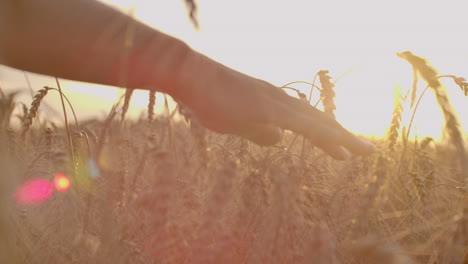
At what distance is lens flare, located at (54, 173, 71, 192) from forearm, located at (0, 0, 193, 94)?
1.79 feet

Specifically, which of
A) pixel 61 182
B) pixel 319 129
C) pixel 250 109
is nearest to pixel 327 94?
pixel 319 129

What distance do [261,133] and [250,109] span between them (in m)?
0.08

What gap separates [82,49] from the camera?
0.89 meters

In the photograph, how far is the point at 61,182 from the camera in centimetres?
145

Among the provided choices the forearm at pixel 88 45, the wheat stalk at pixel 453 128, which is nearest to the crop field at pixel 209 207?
the wheat stalk at pixel 453 128

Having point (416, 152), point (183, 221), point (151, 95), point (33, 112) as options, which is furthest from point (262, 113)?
point (416, 152)

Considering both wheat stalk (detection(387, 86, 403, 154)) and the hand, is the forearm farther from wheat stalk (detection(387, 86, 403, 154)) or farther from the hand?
wheat stalk (detection(387, 86, 403, 154))

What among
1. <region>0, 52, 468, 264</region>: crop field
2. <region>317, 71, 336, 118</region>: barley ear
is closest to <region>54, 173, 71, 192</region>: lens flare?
<region>0, 52, 468, 264</region>: crop field

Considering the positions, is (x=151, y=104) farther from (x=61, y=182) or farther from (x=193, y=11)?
(x=193, y=11)

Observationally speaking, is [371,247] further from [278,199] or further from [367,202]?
[278,199]

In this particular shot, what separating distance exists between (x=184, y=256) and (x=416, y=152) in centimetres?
152

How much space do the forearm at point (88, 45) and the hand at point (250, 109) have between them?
5 centimetres

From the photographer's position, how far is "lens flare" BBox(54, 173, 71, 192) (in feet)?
4.57

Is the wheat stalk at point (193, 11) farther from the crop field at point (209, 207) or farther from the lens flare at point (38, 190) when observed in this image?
the lens flare at point (38, 190)
